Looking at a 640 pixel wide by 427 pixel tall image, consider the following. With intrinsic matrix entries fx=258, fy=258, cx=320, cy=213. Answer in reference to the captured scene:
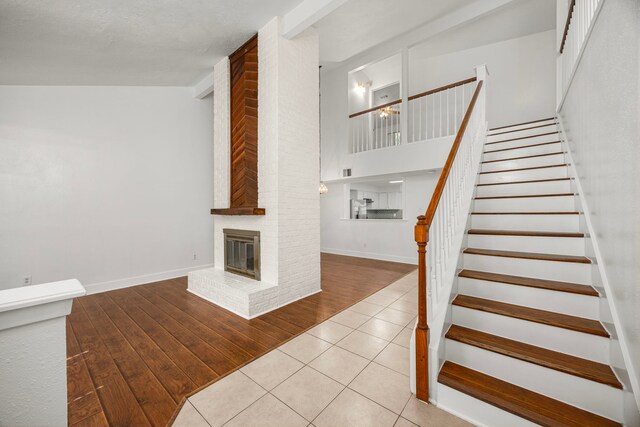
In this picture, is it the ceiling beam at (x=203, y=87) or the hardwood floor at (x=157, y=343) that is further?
the ceiling beam at (x=203, y=87)

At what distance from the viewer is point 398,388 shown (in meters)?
1.82

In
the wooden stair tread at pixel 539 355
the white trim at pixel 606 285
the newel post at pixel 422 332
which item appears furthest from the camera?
the newel post at pixel 422 332

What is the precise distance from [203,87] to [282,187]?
2.93 m

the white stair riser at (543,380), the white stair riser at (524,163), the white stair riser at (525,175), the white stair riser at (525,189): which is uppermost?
the white stair riser at (524,163)

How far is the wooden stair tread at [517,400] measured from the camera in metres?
1.35

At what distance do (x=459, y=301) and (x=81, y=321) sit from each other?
3.96 m

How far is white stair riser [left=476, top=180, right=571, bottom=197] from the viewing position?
8.74ft

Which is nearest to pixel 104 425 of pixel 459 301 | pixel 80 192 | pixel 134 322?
pixel 134 322

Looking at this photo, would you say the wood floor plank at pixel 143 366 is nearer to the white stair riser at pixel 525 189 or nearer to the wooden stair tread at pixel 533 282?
the wooden stair tread at pixel 533 282

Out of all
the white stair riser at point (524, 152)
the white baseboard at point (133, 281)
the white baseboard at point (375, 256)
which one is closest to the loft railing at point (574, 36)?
the white stair riser at point (524, 152)

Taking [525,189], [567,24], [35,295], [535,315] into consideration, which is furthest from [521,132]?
[35,295]

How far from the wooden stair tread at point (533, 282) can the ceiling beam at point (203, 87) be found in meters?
4.87

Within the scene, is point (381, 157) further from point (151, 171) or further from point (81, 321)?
point (81, 321)

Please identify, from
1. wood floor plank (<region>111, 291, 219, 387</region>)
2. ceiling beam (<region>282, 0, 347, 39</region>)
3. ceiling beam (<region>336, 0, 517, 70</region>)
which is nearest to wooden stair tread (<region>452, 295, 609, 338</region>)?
wood floor plank (<region>111, 291, 219, 387</region>)
